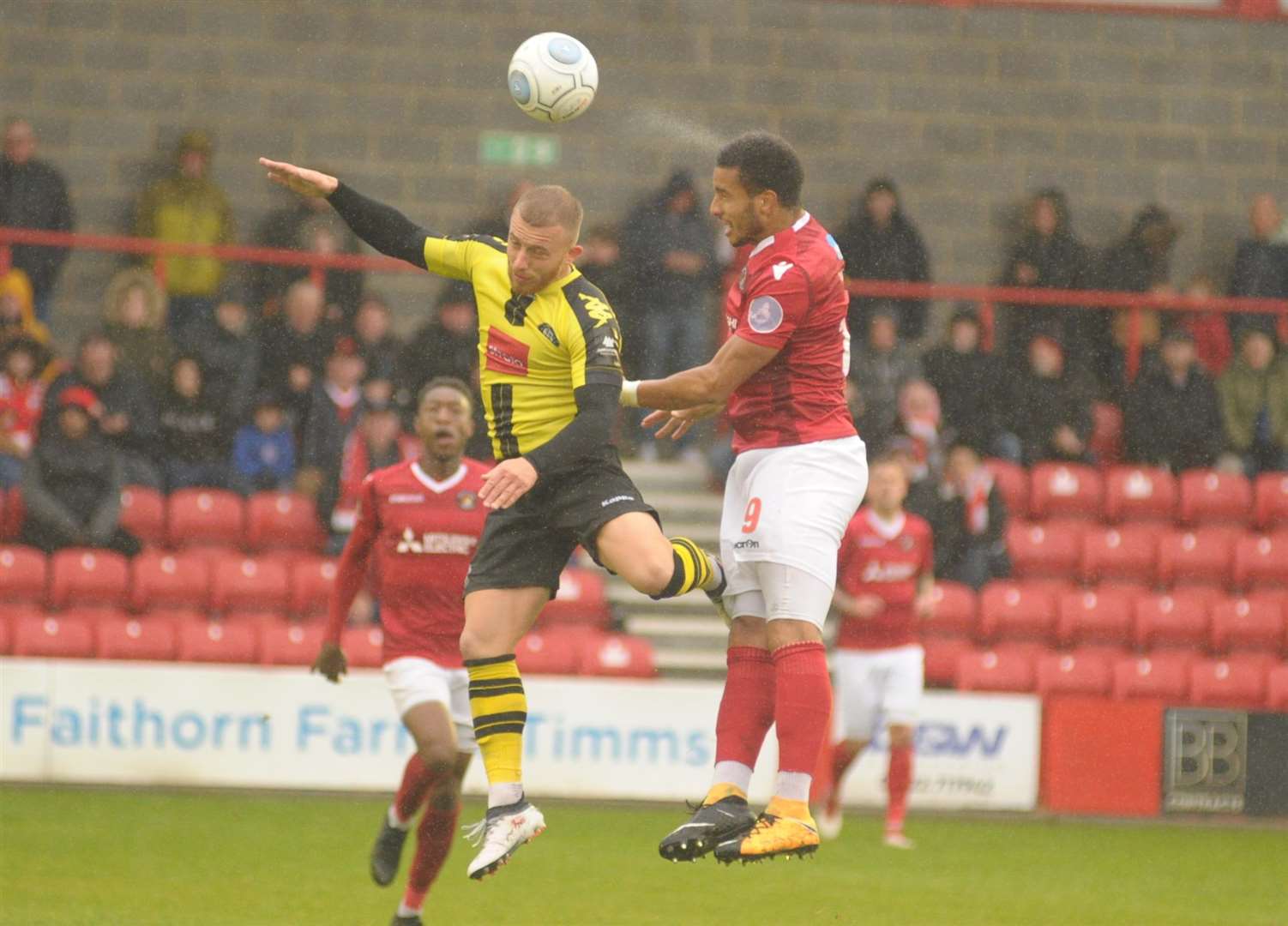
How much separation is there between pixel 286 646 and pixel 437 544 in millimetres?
4228

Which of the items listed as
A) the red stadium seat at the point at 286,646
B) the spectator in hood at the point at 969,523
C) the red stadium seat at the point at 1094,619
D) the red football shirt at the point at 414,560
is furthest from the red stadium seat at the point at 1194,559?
the red football shirt at the point at 414,560

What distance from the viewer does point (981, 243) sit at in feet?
53.1

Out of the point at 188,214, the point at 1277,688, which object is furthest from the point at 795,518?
the point at 188,214

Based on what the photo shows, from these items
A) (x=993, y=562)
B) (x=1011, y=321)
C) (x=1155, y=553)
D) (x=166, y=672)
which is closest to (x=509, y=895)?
(x=166, y=672)

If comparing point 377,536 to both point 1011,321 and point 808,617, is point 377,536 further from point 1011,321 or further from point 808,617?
point 1011,321

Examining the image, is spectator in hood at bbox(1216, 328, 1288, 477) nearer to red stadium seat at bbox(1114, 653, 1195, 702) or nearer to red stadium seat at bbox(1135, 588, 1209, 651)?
red stadium seat at bbox(1135, 588, 1209, 651)

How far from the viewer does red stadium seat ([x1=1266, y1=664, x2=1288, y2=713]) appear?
13219 mm

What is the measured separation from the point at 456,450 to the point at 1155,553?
707cm

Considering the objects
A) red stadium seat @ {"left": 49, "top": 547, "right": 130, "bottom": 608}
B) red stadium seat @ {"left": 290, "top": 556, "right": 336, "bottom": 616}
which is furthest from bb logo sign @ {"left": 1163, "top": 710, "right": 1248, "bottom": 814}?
red stadium seat @ {"left": 49, "top": 547, "right": 130, "bottom": 608}

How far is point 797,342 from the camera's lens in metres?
6.11

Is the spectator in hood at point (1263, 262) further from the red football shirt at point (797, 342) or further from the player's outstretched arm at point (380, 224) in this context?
the player's outstretched arm at point (380, 224)

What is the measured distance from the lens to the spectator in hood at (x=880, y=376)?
44.6ft

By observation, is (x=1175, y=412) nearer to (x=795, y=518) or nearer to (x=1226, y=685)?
(x=1226, y=685)

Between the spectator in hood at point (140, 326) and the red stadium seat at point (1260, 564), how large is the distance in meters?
7.33
